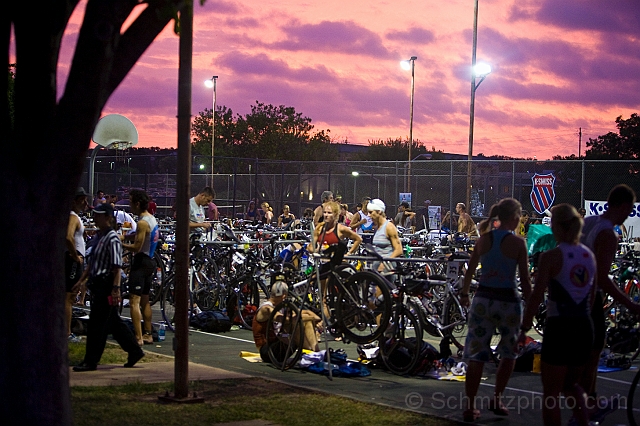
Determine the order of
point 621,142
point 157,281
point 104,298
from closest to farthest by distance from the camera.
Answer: point 104,298 → point 157,281 → point 621,142

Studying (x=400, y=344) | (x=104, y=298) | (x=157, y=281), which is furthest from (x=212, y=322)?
(x=400, y=344)

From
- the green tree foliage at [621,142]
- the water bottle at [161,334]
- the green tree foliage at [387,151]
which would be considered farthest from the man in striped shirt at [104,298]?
the green tree foliage at [387,151]

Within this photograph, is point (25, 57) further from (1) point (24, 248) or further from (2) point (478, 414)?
(2) point (478, 414)

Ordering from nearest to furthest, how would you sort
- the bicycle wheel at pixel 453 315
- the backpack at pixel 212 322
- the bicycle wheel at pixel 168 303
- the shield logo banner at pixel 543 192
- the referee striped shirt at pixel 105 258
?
the referee striped shirt at pixel 105 258 → the bicycle wheel at pixel 453 315 → the backpack at pixel 212 322 → the bicycle wheel at pixel 168 303 → the shield logo banner at pixel 543 192

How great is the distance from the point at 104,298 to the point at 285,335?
198 cm

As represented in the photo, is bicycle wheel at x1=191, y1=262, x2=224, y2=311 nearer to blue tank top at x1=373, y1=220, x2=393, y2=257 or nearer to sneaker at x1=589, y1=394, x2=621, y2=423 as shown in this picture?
blue tank top at x1=373, y1=220, x2=393, y2=257

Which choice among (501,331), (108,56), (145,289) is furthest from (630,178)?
(108,56)

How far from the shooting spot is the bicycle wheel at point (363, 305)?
9914mm

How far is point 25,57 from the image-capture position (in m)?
5.66

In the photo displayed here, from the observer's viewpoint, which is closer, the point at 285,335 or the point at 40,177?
the point at 40,177

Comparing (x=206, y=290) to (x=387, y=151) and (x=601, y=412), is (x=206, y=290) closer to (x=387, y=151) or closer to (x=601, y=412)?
(x=601, y=412)

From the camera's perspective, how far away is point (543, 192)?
83.6 ft

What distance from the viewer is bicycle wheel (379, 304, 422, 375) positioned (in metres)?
9.86

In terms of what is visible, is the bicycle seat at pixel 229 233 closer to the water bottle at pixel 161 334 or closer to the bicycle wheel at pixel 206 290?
the bicycle wheel at pixel 206 290
